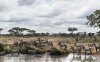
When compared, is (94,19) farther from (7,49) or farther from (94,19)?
(7,49)

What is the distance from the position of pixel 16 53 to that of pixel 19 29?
7094cm

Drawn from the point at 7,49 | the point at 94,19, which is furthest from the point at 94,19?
the point at 7,49

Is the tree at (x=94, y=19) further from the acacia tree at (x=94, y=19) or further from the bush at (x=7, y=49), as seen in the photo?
the bush at (x=7, y=49)

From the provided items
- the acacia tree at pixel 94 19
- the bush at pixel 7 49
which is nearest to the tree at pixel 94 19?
the acacia tree at pixel 94 19

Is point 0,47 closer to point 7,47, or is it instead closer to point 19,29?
point 7,47

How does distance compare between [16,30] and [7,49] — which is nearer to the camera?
[7,49]

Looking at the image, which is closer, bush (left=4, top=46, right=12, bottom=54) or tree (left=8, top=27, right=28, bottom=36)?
bush (left=4, top=46, right=12, bottom=54)

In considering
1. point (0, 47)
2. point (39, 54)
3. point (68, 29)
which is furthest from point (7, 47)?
point (68, 29)

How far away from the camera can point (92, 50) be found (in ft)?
167

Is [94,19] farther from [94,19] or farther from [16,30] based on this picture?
[16,30]

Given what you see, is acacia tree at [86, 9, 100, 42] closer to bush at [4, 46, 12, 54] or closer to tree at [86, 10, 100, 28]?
tree at [86, 10, 100, 28]

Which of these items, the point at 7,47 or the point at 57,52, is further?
the point at 7,47

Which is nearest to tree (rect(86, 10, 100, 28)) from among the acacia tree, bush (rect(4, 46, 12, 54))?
the acacia tree

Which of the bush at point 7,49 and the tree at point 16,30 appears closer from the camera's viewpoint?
the bush at point 7,49
